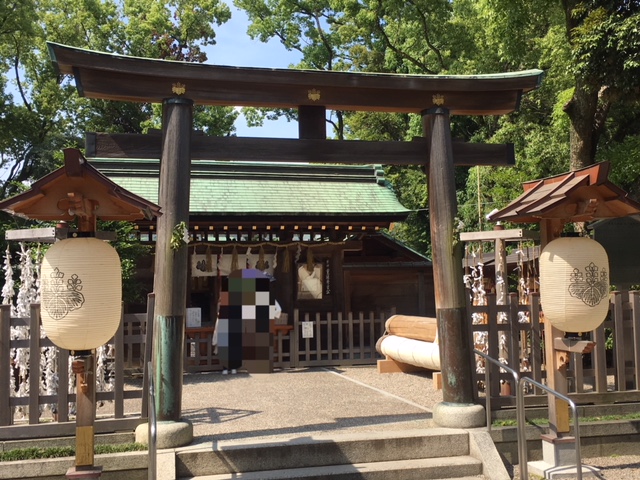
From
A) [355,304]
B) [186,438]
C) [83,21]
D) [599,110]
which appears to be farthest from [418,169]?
[186,438]

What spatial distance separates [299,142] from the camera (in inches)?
275

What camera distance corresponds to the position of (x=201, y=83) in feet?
21.8

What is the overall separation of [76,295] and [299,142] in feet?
10.7

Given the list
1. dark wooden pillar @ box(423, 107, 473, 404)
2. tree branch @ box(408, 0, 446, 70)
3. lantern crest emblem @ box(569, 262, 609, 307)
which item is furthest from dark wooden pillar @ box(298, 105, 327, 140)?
tree branch @ box(408, 0, 446, 70)

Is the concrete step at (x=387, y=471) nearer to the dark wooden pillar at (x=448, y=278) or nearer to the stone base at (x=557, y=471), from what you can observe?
the stone base at (x=557, y=471)

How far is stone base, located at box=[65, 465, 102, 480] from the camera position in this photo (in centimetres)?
475

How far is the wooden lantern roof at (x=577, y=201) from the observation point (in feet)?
18.4

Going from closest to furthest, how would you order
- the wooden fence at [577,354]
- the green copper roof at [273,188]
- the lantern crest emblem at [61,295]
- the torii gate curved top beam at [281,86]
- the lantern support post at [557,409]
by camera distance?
the lantern crest emblem at [61,295] → the lantern support post at [557,409] → the torii gate curved top beam at [281,86] → the wooden fence at [577,354] → the green copper roof at [273,188]

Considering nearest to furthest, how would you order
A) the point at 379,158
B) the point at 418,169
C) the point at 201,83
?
the point at 201,83 < the point at 379,158 < the point at 418,169

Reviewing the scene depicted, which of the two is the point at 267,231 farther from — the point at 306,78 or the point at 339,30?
the point at 339,30

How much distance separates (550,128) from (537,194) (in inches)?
505

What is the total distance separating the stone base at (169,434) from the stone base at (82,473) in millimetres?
989

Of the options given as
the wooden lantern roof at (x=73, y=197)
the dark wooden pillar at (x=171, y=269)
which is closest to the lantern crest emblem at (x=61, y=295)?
the wooden lantern roof at (x=73, y=197)

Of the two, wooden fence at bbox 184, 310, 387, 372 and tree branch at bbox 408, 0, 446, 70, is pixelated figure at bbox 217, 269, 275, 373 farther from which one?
tree branch at bbox 408, 0, 446, 70
